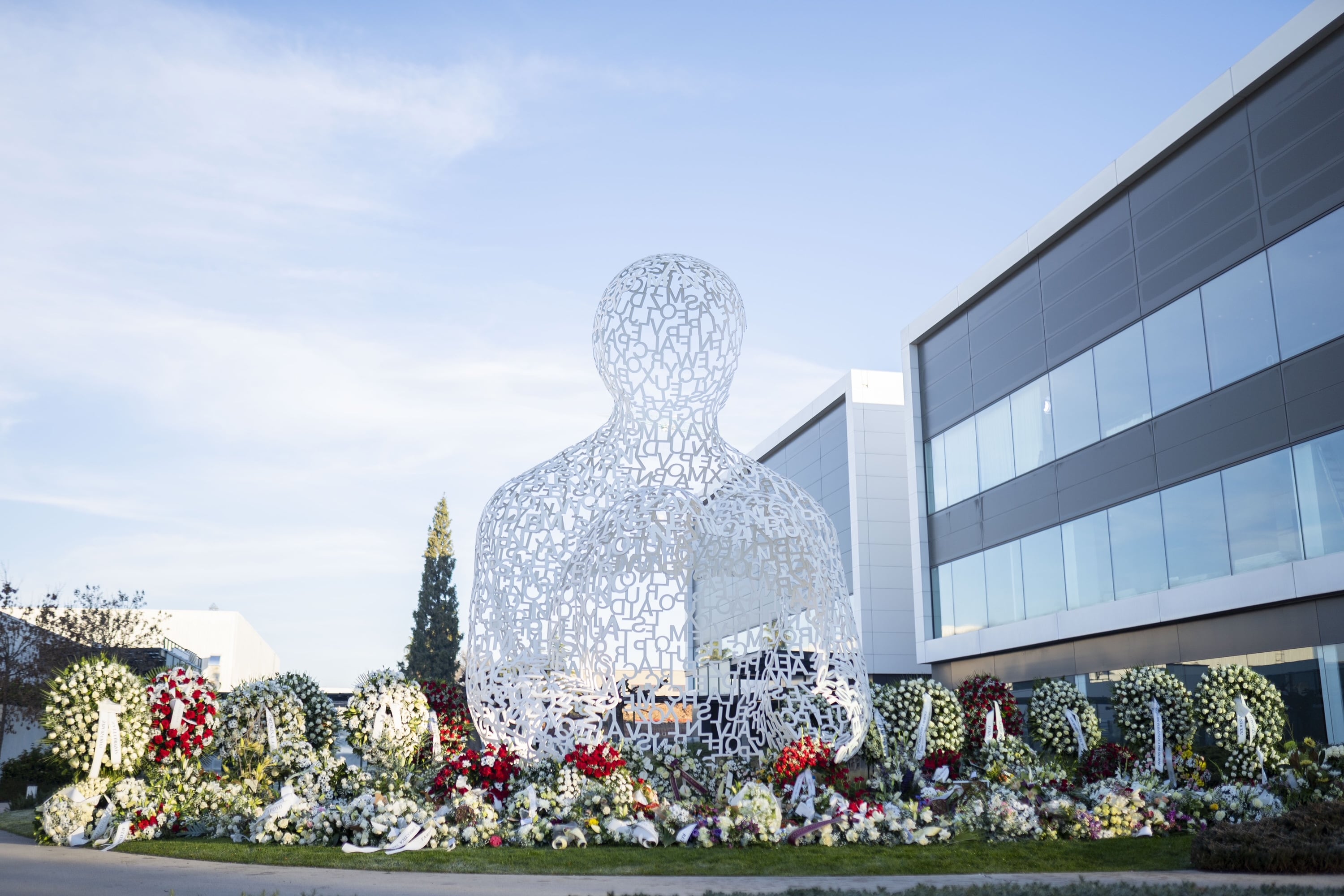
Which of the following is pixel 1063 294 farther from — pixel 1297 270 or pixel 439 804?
pixel 439 804

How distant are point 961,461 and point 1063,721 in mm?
13785

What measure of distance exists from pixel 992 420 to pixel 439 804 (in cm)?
2091

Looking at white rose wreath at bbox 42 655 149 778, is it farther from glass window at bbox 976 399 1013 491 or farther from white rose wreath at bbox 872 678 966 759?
glass window at bbox 976 399 1013 491

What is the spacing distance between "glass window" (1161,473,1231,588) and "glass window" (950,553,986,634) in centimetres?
749

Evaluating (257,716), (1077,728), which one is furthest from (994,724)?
(257,716)

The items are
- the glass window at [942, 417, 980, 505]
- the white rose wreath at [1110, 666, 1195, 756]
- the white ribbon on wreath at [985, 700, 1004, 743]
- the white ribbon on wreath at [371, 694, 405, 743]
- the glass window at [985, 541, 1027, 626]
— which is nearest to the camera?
the white ribbon on wreath at [371, 694, 405, 743]

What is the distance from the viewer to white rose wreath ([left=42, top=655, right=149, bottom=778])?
472 inches

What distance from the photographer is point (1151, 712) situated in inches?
607

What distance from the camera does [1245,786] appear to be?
12.6 meters

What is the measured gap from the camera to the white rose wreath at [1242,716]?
1386cm

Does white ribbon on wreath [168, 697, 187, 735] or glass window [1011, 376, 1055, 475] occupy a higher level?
glass window [1011, 376, 1055, 475]

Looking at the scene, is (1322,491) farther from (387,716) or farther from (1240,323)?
(387,716)

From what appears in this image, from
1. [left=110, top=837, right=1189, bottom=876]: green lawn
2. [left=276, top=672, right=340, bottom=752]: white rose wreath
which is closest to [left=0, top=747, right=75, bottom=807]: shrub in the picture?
[left=276, top=672, right=340, bottom=752]: white rose wreath

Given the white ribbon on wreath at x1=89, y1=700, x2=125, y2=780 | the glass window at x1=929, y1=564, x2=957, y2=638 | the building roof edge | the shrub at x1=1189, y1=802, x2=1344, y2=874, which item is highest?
the building roof edge
